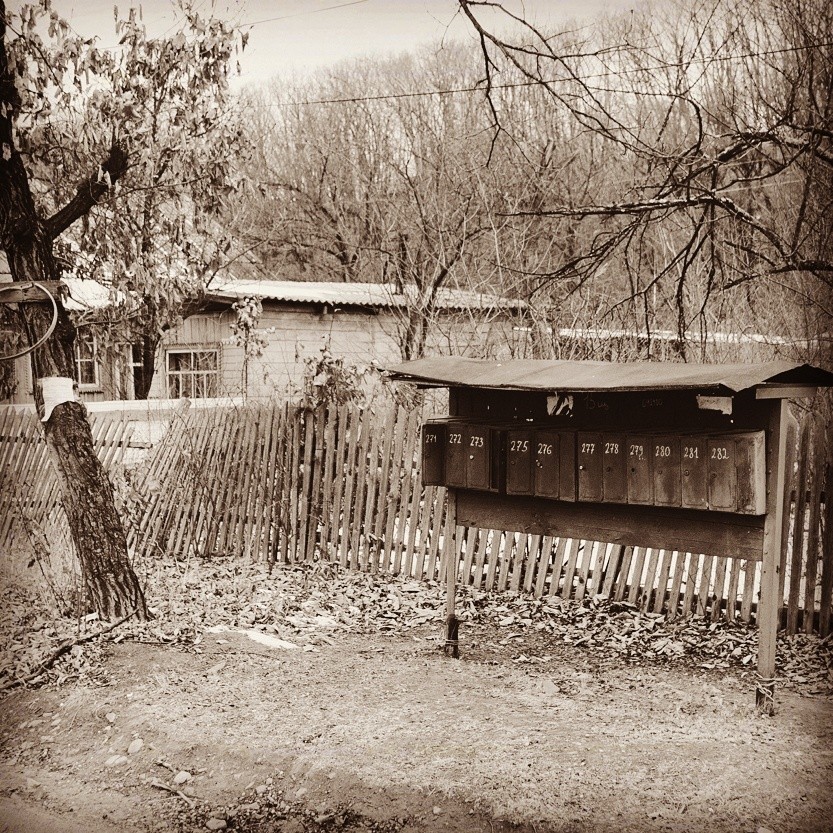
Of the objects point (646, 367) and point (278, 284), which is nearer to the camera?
point (646, 367)

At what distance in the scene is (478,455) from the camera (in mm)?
5258

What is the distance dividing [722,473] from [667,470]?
1.00 ft

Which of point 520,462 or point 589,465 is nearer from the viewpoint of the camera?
point 589,465

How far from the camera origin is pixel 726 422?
4465 millimetres

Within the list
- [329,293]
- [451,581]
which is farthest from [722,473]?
[329,293]

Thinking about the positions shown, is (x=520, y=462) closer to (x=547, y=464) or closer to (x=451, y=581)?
(x=547, y=464)

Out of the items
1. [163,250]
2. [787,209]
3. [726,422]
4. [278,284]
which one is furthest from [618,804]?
[278,284]

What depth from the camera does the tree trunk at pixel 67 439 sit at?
566cm

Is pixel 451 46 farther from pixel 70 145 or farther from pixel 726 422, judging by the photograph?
pixel 726 422

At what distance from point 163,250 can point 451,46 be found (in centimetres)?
551

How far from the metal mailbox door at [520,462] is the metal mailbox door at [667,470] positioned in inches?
31.5

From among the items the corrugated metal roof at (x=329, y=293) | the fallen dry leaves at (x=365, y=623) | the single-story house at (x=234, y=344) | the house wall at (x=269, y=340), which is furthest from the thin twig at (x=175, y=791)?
the house wall at (x=269, y=340)

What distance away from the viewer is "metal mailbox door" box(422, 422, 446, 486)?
5449 mm

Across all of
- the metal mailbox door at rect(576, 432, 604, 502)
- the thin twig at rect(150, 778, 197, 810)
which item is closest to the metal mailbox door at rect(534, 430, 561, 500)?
the metal mailbox door at rect(576, 432, 604, 502)
